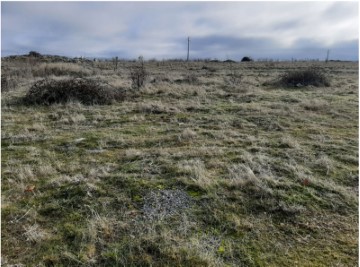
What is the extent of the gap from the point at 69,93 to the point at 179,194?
8160 millimetres

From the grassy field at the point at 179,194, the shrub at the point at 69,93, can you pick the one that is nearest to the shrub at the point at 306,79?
the grassy field at the point at 179,194

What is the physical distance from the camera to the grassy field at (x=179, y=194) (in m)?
3.17

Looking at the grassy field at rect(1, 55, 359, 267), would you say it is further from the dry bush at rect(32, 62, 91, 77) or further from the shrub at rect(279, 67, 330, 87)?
the dry bush at rect(32, 62, 91, 77)

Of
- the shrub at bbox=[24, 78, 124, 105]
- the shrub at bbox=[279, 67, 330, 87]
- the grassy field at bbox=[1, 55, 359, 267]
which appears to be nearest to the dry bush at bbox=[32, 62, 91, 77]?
the shrub at bbox=[24, 78, 124, 105]

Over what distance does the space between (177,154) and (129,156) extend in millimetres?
785

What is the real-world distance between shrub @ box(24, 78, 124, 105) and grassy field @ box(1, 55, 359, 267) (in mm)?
2881

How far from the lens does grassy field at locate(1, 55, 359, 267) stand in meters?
3.17

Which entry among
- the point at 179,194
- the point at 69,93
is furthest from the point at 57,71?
the point at 179,194

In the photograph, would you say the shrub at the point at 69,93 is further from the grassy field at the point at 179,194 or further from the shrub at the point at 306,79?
the shrub at the point at 306,79

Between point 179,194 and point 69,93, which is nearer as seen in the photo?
point 179,194

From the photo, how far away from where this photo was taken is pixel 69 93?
1134 cm

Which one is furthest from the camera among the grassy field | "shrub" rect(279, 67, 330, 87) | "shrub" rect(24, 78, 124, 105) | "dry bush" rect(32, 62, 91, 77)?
"dry bush" rect(32, 62, 91, 77)

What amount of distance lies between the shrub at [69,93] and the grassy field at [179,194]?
9.45 feet

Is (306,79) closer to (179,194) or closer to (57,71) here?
(57,71)
